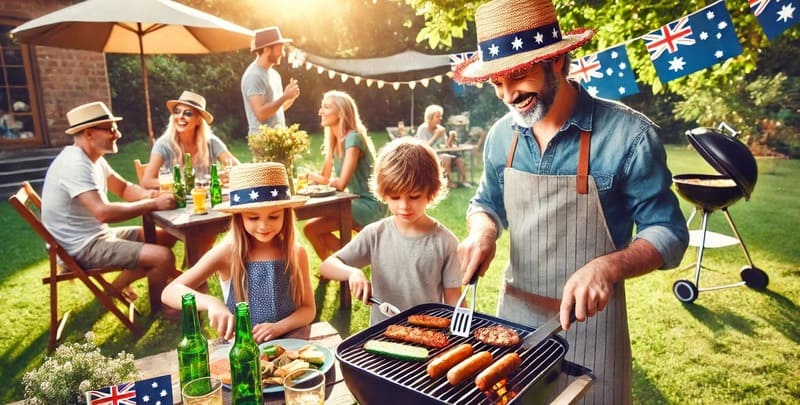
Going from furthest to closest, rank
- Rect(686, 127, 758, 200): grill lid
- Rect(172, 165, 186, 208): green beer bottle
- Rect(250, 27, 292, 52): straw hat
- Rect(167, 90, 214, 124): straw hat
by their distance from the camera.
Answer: Rect(250, 27, 292, 52): straw hat, Rect(167, 90, 214, 124): straw hat, Rect(172, 165, 186, 208): green beer bottle, Rect(686, 127, 758, 200): grill lid

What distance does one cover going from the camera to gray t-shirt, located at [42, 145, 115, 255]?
4.39 meters

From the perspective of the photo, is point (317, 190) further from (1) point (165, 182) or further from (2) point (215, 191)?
(1) point (165, 182)

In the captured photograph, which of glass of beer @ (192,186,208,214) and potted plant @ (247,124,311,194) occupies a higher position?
potted plant @ (247,124,311,194)

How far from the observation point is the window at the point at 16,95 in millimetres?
12250

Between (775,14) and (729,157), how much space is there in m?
1.29

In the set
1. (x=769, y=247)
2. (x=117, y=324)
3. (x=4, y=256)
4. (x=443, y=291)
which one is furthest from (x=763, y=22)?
(x=4, y=256)

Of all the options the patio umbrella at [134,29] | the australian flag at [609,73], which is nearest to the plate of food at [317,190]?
the patio umbrella at [134,29]

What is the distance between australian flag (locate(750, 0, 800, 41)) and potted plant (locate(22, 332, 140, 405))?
15.5ft

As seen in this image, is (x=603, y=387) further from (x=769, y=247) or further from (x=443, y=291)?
(x=769, y=247)

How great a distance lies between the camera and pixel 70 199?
4465 mm

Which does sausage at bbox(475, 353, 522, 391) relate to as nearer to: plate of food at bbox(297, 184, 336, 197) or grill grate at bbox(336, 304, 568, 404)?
grill grate at bbox(336, 304, 568, 404)

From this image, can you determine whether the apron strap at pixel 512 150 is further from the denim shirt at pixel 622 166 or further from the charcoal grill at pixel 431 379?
the charcoal grill at pixel 431 379

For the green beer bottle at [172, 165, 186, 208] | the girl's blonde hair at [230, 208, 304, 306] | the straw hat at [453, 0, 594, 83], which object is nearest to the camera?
the straw hat at [453, 0, 594, 83]

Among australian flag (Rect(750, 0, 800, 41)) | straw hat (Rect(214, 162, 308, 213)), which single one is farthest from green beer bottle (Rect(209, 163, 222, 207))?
australian flag (Rect(750, 0, 800, 41))
